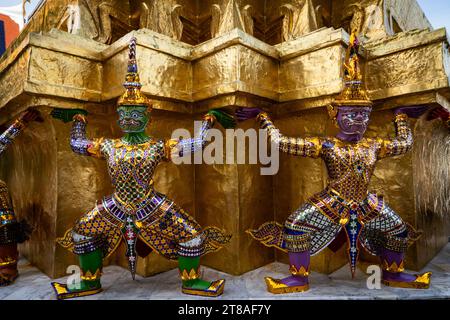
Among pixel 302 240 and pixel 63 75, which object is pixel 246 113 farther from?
pixel 63 75

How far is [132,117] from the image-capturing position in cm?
229

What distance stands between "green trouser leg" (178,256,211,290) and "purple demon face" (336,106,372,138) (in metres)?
1.49

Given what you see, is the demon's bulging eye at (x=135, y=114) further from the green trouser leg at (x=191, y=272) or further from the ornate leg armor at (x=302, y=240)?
the ornate leg armor at (x=302, y=240)

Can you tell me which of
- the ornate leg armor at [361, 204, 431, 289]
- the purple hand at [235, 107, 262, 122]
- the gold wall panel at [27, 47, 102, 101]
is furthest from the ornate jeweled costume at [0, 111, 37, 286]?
the ornate leg armor at [361, 204, 431, 289]

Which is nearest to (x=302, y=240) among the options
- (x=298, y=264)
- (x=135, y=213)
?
→ (x=298, y=264)

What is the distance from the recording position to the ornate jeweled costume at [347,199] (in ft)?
7.61

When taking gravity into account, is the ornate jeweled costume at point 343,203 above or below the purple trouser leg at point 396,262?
above

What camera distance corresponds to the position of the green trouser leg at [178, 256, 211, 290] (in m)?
2.34

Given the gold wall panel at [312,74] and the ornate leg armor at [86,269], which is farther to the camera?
the gold wall panel at [312,74]

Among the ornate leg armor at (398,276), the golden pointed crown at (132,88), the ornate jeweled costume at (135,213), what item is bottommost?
the ornate leg armor at (398,276)

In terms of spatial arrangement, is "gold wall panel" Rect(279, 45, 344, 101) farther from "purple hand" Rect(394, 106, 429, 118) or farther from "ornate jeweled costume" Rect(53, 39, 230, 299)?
"ornate jeweled costume" Rect(53, 39, 230, 299)

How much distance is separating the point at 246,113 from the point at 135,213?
3.93ft

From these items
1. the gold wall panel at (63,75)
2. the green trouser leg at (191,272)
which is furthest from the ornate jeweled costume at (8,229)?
the green trouser leg at (191,272)
